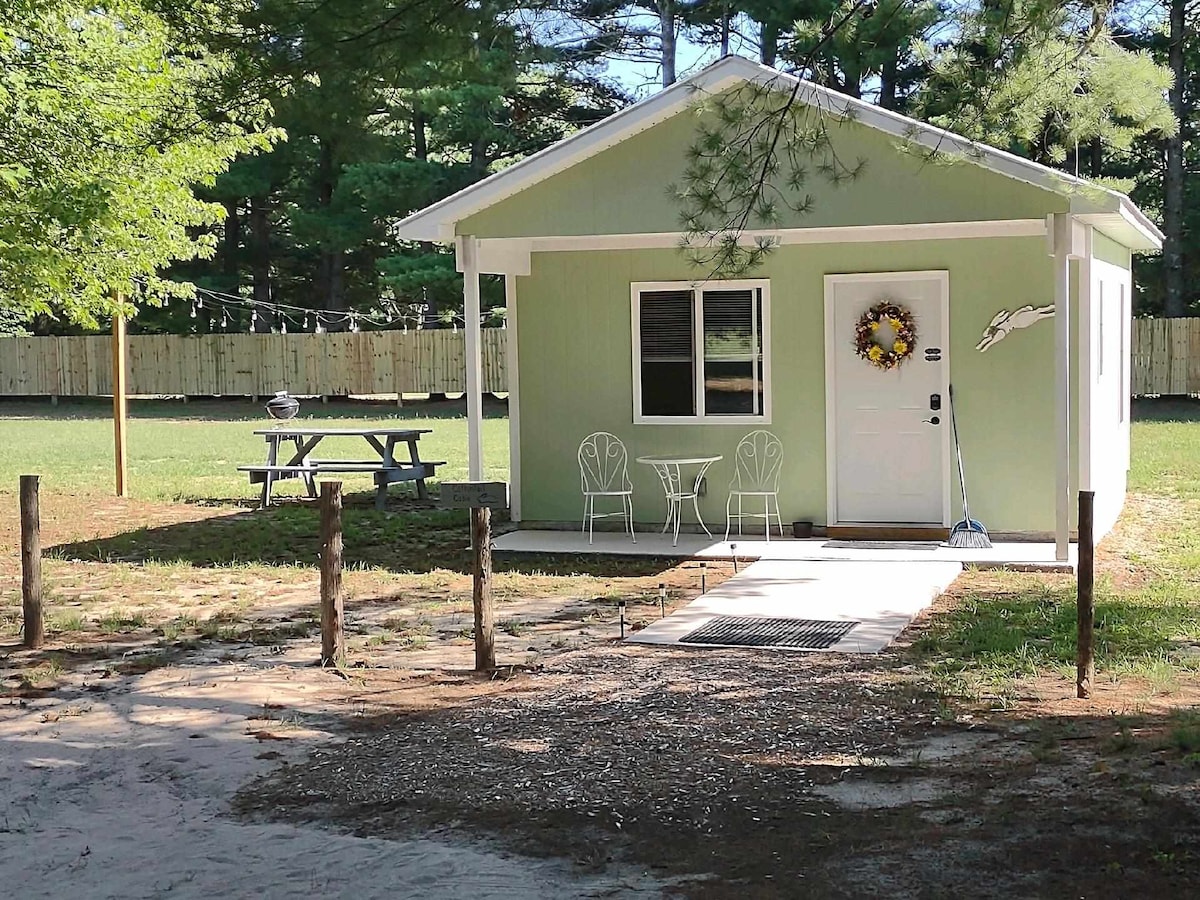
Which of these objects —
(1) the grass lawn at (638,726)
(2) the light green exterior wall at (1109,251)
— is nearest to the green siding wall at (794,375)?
(2) the light green exterior wall at (1109,251)

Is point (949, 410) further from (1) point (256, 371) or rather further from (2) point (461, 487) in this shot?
(1) point (256, 371)

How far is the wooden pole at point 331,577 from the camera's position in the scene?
25.4ft

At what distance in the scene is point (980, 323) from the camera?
1195 centimetres

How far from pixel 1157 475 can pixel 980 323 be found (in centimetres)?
645

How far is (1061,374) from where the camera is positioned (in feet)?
34.8

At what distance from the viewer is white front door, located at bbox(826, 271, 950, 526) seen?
39.8ft

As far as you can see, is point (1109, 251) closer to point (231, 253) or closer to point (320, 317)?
point (320, 317)

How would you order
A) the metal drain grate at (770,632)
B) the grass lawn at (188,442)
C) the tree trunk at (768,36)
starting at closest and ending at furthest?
the metal drain grate at (770,632) → the tree trunk at (768,36) → the grass lawn at (188,442)

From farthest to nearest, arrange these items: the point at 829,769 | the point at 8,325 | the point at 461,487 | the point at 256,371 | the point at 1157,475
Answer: the point at 8,325
the point at 256,371
the point at 1157,475
the point at 461,487
the point at 829,769

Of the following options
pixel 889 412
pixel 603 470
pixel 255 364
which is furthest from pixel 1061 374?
pixel 255 364

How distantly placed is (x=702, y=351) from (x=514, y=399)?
5.74ft

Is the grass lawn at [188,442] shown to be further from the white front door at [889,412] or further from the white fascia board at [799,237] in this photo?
the white front door at [889,412]

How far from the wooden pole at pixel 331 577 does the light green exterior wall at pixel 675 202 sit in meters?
4.26

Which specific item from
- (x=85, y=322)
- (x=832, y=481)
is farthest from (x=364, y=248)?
(x=832, y=481)
